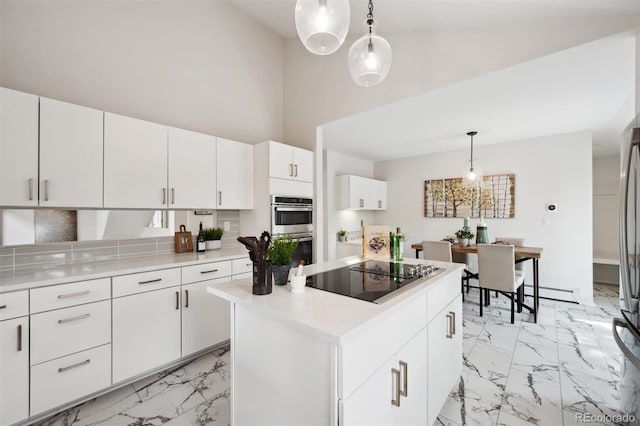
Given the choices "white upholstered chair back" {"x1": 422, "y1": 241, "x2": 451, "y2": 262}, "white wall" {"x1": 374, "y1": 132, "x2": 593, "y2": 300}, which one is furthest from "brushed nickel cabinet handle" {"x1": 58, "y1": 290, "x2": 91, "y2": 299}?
"white wall" {"x1": 374, "y1": 132, "x2": 593, "y2": 300}

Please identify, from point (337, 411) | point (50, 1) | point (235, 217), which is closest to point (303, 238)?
point (235, 217)

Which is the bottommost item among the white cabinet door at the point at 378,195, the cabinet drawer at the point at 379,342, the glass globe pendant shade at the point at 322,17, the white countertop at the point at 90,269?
the cabinet drawer at the point at 379,342

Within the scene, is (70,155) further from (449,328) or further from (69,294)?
(449,328)

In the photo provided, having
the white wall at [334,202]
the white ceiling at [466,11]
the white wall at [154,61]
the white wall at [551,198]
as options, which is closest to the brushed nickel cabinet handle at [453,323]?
the white ceiling at [466,11]

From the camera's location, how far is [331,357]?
946 millimetres

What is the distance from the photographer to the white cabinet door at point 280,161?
116 inches

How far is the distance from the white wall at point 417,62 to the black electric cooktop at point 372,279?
1.74 metres

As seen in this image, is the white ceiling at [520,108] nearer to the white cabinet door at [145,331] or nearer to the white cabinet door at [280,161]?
the white cabinet door at [280,161]

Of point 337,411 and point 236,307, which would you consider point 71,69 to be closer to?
point 236,307

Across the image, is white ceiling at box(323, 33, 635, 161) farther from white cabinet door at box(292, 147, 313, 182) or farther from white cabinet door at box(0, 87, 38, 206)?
white cabinet door at box(0, 87, 38, 206)

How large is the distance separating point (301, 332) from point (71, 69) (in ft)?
8.97

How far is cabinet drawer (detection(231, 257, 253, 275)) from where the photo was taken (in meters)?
2.60

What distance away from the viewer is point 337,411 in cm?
94

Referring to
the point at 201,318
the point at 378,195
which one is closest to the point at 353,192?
the point at 378,195
